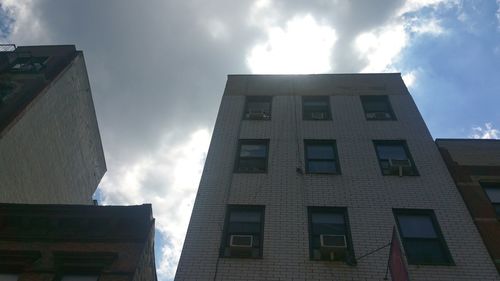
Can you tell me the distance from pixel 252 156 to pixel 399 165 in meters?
5.36

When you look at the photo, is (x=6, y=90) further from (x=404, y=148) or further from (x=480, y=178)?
(x=480, y=178)

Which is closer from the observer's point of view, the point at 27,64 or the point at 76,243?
the point at 76,243

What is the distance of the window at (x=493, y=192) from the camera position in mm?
12492

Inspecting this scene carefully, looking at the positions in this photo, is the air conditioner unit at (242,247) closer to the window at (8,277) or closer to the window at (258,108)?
the window at (8,277)

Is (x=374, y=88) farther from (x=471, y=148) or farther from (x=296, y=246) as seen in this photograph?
(x=296, y=246)

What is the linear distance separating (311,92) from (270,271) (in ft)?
32.9

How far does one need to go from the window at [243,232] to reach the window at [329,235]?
1582 mm

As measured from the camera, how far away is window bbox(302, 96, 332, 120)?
1659 centimetres

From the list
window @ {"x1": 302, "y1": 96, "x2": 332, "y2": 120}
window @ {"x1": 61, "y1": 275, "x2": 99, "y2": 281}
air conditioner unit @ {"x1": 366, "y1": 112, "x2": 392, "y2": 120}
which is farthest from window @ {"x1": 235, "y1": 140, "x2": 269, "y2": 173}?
window @ {"x1": 61, "y1": 275, "x2": 99, "y2": 281}

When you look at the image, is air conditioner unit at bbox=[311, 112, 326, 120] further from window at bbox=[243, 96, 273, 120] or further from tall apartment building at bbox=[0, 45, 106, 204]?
tall apartment building at bbox=[0, 45, 106, 204]

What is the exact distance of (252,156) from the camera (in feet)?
47.7

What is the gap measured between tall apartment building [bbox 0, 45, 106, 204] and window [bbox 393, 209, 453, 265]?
→ 51.6 feet

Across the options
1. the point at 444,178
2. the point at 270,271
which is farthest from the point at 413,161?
the point at 270,271

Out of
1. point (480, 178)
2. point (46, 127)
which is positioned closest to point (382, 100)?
point (480, 178)
